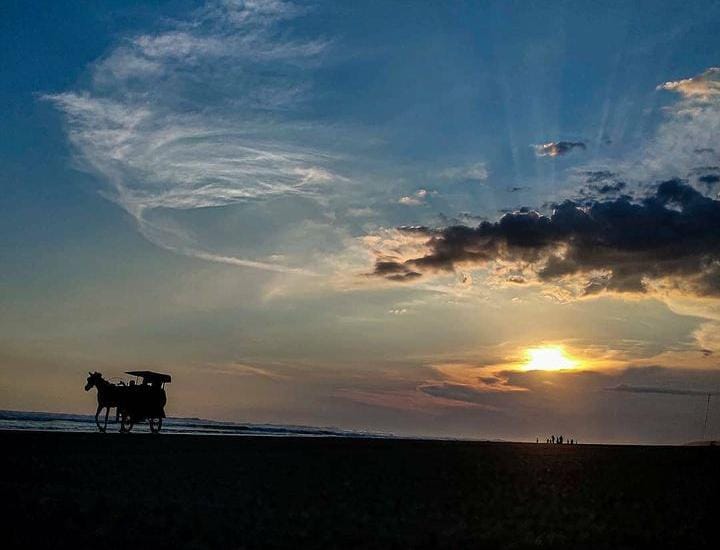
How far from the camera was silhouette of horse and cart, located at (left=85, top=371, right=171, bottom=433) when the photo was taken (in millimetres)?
42281

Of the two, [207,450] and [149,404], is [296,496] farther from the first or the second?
[149,404]

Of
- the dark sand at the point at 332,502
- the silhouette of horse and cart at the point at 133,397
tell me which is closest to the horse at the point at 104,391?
the silhouette of horse and cart at the point at 133,397

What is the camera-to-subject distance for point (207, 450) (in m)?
32.8

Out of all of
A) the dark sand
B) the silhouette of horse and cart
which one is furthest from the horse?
the dark sand

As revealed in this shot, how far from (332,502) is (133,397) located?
91.6 ft

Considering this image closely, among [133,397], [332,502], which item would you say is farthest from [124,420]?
[332,502]

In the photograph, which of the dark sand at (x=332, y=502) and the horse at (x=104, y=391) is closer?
the dark sand at (x=332, y=502)

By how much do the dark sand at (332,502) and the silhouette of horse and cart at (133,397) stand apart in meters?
12.2

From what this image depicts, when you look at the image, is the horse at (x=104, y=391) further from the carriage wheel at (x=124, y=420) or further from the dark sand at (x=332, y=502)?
the dark sand at (x=332, y=502)

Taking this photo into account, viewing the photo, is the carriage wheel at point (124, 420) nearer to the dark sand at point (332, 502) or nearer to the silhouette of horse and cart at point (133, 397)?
the silhouette of horse and cart at point (133, 397)

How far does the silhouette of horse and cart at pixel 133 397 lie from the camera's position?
139 feet

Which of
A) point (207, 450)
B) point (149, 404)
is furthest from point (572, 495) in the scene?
point (149, 404)

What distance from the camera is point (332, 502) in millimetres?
18141

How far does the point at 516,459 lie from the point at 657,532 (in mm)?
18843
